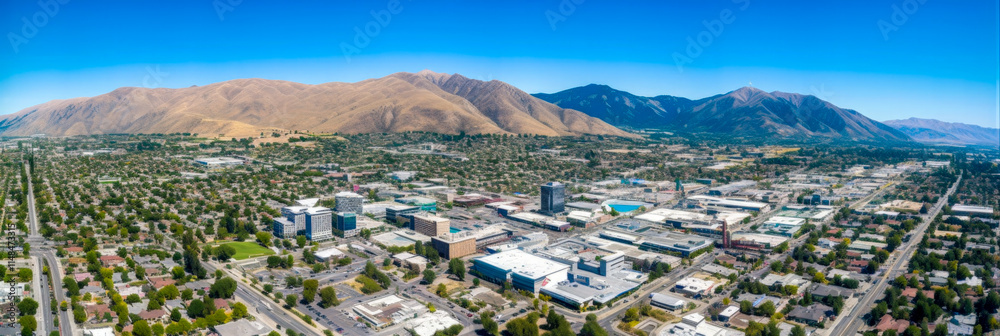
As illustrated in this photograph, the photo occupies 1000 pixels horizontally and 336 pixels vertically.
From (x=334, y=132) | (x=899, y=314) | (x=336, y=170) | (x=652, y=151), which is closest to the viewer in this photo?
(x=899, y=314)

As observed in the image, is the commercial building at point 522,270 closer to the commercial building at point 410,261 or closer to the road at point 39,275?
the commercial building at point 410,261

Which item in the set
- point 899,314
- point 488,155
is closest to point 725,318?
point 899,314

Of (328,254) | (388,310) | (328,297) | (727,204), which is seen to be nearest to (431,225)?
(328,254)

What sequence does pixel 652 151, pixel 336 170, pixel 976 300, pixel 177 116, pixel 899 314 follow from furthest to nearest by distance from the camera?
pixel 177 116, pixel 652 151, pixel 336 170, pixel 976 300, pixel 899 314

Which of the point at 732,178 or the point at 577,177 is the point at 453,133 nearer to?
the point at 577,177

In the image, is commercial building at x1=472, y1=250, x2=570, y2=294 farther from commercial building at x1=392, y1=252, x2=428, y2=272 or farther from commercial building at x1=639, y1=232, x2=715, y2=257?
commercial building at x1=639, y1=232, x2=715, y2=257

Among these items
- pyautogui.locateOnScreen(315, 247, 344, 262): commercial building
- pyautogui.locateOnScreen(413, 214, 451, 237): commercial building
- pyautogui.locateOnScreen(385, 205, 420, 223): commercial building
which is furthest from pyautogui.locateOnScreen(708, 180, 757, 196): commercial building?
pyautogui.locateOnScreen(315, 247, 344, 262): commercial building

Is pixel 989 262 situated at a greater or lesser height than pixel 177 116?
lesser

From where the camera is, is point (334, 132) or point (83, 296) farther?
point (334, 132)

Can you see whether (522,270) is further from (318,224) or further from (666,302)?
(318,224)
